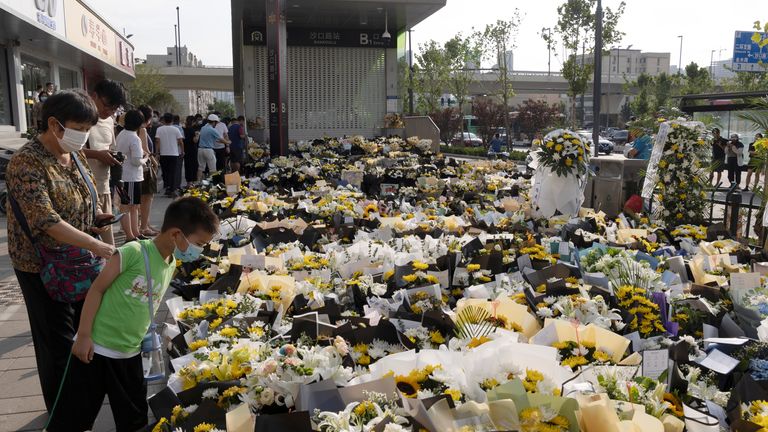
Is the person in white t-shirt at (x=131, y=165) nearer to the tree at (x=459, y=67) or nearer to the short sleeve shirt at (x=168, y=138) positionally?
the short sleeve shirt at (x=168, y=138)

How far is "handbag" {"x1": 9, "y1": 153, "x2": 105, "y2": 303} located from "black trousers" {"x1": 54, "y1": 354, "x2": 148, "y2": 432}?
0.37 m

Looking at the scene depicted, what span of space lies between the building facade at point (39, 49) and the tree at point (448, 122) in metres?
21.8

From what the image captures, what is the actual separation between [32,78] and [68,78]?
4.88 m

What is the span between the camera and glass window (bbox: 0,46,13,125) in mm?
17359

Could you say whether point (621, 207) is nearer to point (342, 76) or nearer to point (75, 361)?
point (75, 361)

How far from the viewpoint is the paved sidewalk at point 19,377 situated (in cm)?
371

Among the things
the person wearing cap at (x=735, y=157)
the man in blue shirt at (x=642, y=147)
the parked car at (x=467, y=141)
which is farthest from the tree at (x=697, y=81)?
the man in blue shirt at (x=642, y=147)

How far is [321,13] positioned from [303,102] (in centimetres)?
Answer: 304

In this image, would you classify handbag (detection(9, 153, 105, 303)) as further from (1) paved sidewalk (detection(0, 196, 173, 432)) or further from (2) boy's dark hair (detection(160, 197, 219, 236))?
(1) paved sidewalk (detection(0, 196, 173, 432))

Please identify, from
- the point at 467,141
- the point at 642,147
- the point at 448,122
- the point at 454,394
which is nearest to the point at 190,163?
the point at 642,147

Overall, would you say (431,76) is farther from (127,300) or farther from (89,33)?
(127,300)

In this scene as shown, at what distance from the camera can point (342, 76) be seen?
1964 centimetres

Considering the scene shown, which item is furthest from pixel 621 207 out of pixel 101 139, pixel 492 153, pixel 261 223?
pixel 492 153

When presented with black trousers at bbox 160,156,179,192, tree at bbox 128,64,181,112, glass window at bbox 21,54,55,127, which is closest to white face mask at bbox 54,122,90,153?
black trousers at bbox 160,156,179,192
